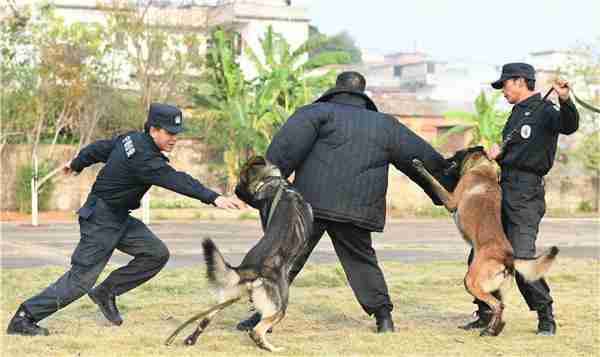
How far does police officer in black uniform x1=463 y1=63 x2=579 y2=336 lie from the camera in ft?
24.5

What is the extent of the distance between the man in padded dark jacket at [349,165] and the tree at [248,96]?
18429 millimetres

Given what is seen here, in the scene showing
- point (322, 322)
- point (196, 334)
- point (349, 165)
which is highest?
point (349, 165)

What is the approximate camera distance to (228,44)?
29.2 meters

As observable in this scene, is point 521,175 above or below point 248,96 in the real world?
above

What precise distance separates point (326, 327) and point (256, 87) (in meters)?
20.0

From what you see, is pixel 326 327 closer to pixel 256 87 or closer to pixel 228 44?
pixel 256 87

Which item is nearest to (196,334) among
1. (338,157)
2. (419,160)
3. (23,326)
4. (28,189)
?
(23,326)


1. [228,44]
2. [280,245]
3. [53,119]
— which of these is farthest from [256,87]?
[280,245]

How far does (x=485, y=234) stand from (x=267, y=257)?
1819 millimetres

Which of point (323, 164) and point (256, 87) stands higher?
point (323, 164)

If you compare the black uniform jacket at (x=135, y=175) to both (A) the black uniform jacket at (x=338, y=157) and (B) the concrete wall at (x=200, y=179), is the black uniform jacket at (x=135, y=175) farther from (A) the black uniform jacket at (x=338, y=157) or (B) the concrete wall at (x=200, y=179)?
(B) the concrete wall at (x=200, y=179)

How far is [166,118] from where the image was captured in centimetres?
714

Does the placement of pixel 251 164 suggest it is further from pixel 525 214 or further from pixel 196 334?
pixel 525 214

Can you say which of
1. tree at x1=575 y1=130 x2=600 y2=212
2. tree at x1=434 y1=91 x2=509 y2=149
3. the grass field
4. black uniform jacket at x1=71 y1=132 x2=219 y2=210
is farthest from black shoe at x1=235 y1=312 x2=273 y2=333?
tree at x1=575 y1=130 x2=600 y2=212
